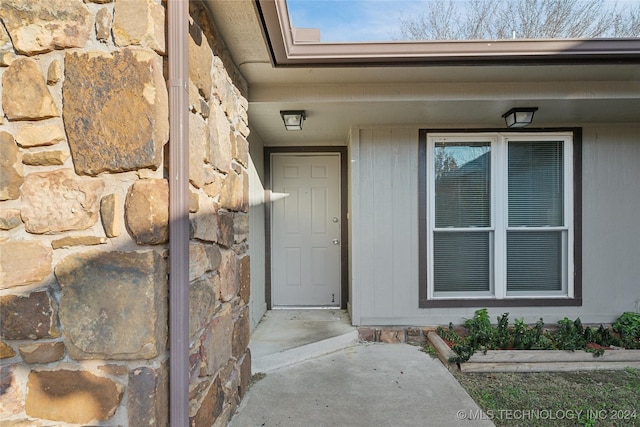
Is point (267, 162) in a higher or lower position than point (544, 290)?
higher

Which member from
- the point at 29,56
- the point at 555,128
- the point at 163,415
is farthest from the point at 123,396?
the point at 555,128

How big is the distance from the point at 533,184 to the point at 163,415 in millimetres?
3872

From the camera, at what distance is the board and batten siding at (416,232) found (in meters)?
3.65

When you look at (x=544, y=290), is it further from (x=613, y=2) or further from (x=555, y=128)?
(x=613, y=2)

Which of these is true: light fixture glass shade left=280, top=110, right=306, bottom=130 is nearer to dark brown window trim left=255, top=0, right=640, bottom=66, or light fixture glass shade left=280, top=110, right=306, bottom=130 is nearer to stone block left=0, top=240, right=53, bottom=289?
dark brown window trim left=255, top=0, right=640, bottom=66

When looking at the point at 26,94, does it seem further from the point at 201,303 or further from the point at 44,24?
the point at 201,303

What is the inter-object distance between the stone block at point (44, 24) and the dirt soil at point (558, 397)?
2962mm

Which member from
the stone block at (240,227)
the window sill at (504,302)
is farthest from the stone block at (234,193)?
the window sill at (504,302)

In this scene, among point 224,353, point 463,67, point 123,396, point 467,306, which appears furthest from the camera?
point 467,306

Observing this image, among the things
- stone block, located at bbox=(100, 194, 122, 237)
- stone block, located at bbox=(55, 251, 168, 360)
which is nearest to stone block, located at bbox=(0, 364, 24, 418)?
stone block, located at bbox=(55, 251, 168, 360)

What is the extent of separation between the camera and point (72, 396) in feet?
4.20

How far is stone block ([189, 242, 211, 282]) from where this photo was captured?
1.56 m

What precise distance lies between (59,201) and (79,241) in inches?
6.4

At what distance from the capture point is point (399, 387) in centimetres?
262
